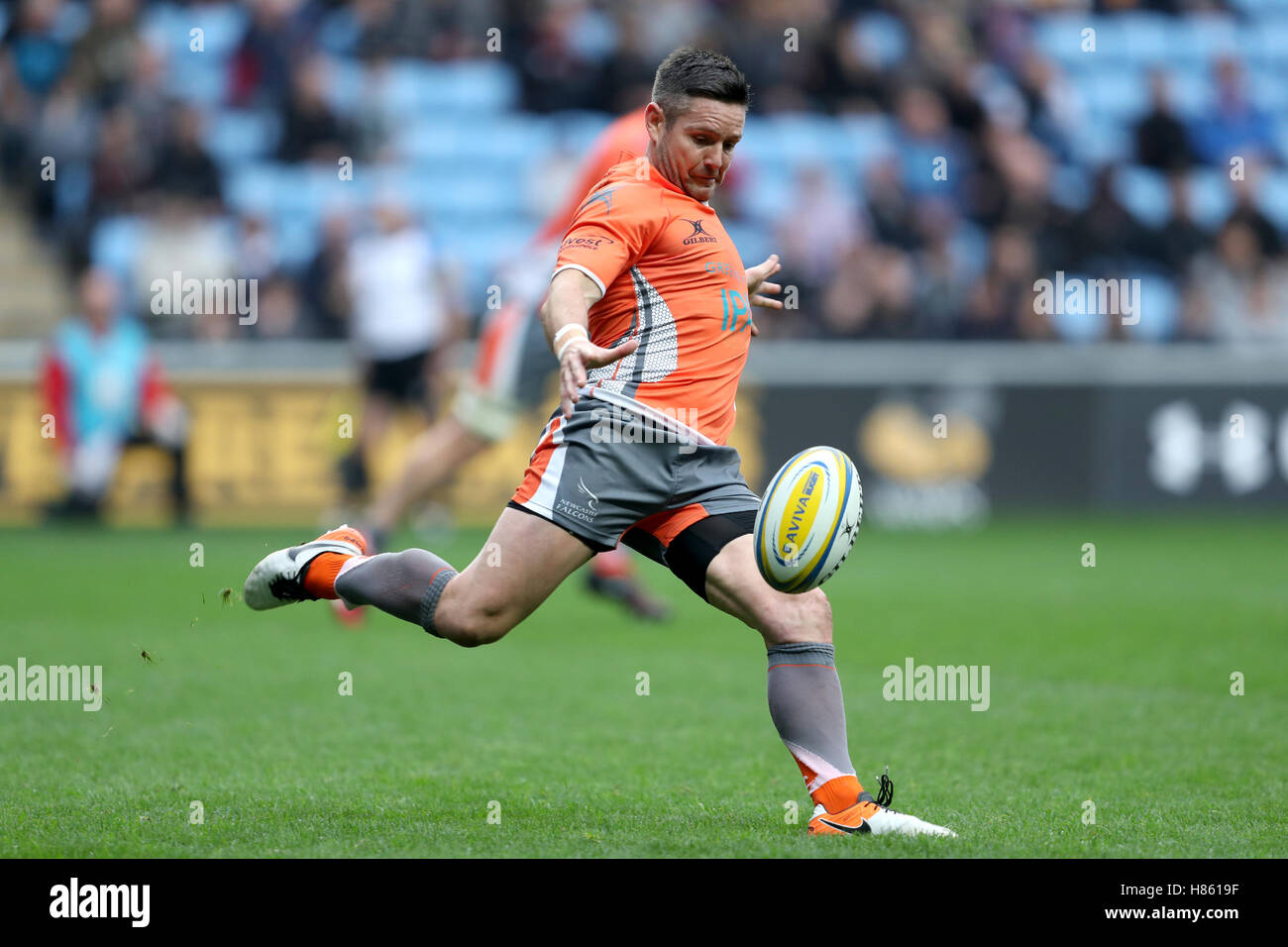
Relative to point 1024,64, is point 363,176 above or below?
below

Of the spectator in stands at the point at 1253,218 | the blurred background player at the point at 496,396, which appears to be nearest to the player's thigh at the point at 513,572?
the blurred background player at the point at 496,396

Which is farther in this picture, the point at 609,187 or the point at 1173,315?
the point at 1173,315

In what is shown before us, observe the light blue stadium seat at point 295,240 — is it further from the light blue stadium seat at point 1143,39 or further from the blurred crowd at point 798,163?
the light blue stadium seat at point 1143,39

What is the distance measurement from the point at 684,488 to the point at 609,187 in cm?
90

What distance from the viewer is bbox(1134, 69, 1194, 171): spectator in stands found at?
18.9 metres

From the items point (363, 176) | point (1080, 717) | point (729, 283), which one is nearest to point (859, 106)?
point (363, 176)

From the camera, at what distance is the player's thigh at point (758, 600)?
4824mm

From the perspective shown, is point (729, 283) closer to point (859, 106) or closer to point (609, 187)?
point (609, 187)

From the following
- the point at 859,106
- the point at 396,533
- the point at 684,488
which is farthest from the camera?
the point at 859,106

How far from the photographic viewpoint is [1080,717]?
266 inches
